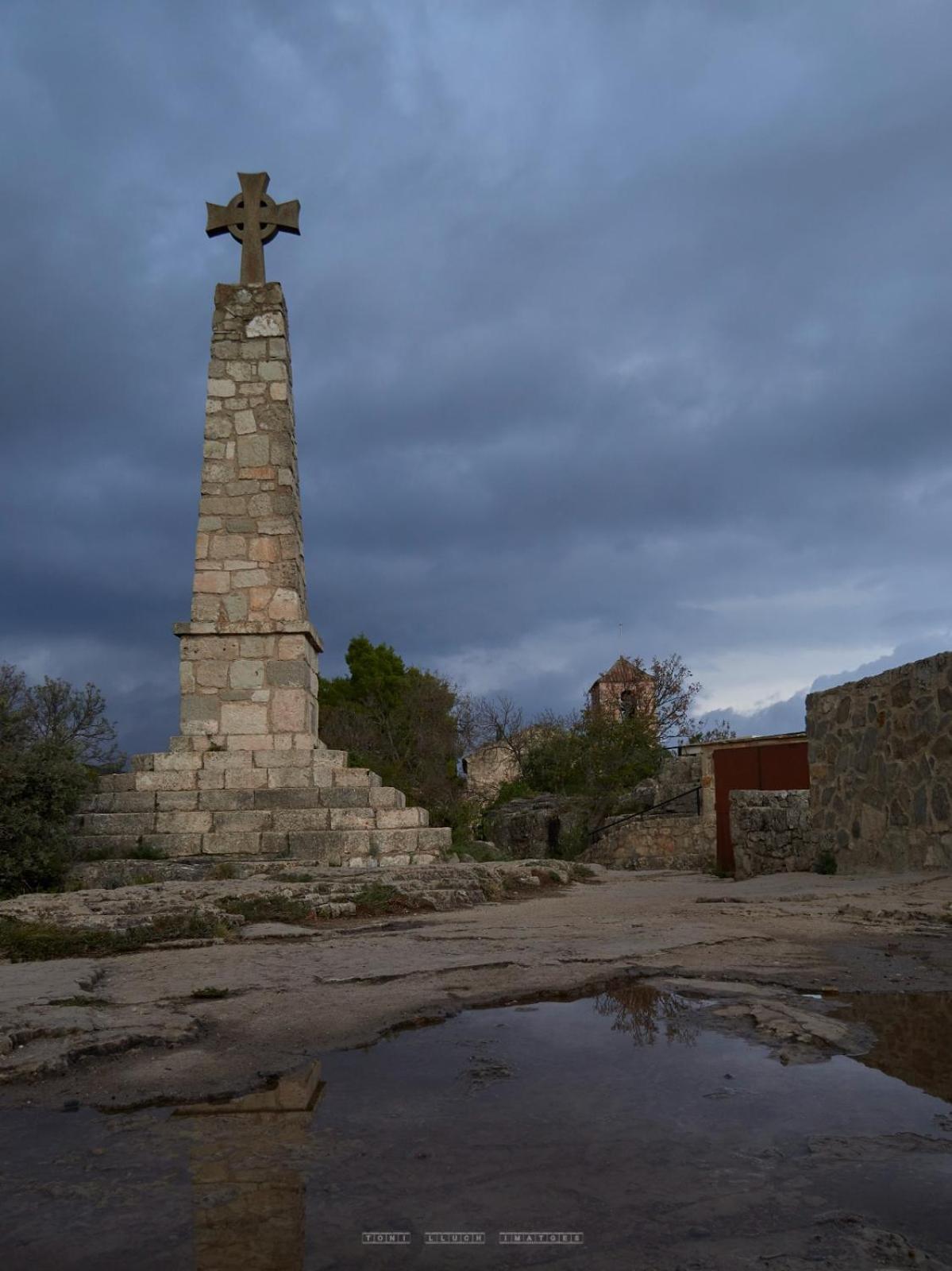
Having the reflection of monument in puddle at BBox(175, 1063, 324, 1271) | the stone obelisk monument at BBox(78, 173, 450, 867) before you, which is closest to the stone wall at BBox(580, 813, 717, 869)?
the stone obelisk monument at BBox(78, 173, 450, 867)

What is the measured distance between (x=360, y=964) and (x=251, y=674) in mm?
6988

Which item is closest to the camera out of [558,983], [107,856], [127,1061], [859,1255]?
[859,1255]

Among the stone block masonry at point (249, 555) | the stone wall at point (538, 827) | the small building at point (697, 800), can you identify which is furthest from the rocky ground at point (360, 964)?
the stone wall at point (538, 827)

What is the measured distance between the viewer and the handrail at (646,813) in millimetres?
17719

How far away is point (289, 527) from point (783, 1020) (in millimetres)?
9095

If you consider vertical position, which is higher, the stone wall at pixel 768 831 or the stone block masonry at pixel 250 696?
the stone block masonry at pixel 250 696

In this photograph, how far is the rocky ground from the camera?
104 inches

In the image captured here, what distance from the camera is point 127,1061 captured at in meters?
2.59

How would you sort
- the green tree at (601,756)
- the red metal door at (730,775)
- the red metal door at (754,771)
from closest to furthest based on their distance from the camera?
the red metal door at (754,771)
the red metal door at (730,775)
the green tree at (601,756)

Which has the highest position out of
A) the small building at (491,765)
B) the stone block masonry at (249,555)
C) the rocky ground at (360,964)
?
the stone block masonry at (249,555)

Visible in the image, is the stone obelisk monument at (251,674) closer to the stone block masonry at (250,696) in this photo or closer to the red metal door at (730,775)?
the stone block masonry at (250,696)

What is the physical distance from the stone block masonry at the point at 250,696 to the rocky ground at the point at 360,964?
2007mm

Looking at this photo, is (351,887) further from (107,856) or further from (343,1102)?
(343,1102)

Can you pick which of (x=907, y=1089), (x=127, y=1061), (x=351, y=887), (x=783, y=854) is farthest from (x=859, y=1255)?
(x=783, y=854)
